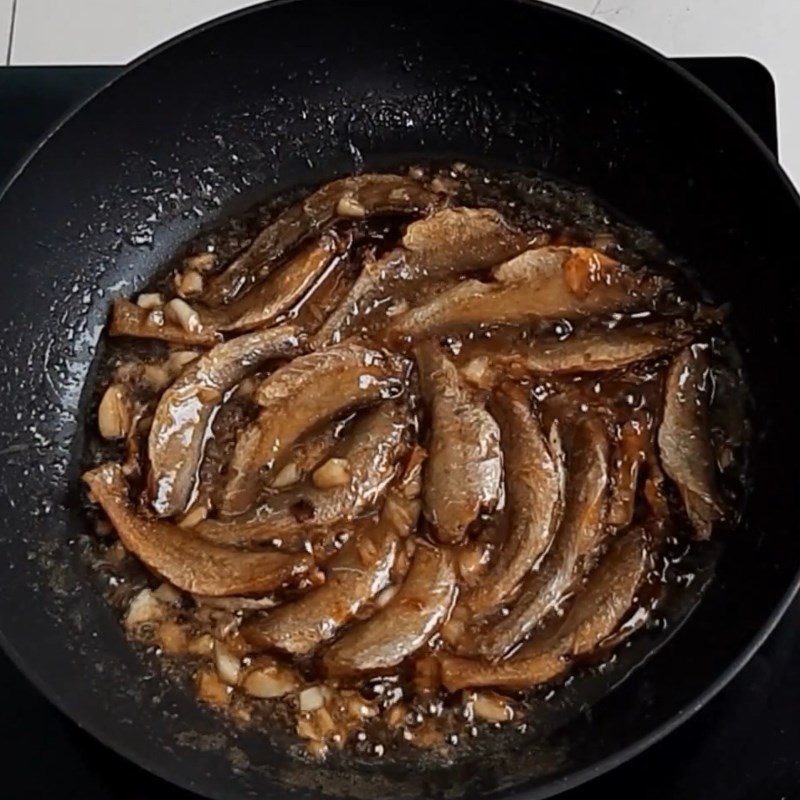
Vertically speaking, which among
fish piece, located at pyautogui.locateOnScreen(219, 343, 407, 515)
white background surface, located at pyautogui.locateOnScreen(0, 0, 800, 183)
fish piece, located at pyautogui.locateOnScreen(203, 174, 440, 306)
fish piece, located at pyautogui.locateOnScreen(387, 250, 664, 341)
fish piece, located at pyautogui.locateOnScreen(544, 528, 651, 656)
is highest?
white background surface, located at pyautogui.locateOnScreen(0, 0, 800, 183)

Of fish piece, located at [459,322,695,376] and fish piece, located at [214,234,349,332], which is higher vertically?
fish piece, located at [214,234,349,332]

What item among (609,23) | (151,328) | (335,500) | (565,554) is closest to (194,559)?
(335,500)

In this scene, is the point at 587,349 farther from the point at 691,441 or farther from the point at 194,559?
the point at 194,559

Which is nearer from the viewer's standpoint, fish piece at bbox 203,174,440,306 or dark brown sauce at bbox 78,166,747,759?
dark brown sauce at bbox 78,166,747,759

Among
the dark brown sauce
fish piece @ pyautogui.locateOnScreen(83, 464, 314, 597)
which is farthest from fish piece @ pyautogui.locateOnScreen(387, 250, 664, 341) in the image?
fish piece @ pyautogui.locateOnScreen(83, 464, 314, 597)

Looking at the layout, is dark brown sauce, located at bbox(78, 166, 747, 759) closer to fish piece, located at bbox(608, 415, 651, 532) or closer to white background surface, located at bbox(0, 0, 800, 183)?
fish piece, located at bbox(608, 415, 651, 532)

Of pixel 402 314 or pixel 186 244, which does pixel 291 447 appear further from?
pixel 186 244

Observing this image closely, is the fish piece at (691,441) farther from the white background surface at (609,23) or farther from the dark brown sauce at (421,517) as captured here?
the white background surface at (609,23)
